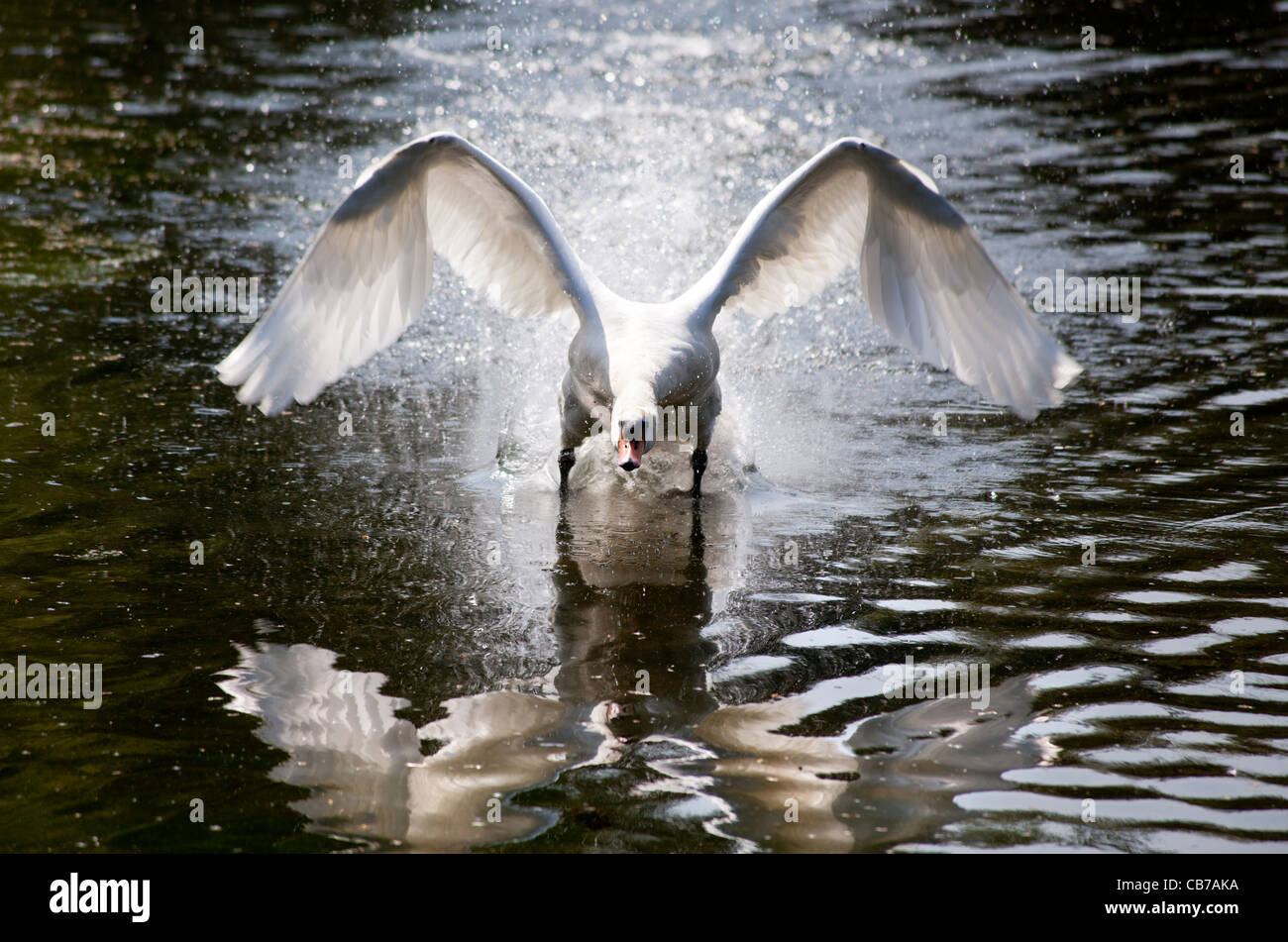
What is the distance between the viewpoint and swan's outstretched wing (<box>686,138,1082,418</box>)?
7148mm

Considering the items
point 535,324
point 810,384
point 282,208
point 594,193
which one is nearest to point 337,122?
point 282,208

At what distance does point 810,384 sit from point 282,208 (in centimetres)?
623

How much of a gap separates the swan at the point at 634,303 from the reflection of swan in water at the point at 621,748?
4.64 feet

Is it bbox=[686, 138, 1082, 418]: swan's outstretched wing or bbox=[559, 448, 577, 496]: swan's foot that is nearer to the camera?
bbox=[686, 138, 1082, 418]: swan's outstretched wing

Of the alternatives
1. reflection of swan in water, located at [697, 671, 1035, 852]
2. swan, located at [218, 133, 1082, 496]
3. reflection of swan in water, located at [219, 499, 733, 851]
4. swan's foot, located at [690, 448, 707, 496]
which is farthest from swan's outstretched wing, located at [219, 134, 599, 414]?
reflection of swan in water, located at [697, 671, 1035, 852]

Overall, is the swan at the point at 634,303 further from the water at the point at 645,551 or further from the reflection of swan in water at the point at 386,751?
the reflection of swan in water at the point at 386,751

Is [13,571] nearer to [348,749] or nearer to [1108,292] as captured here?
[348,749]

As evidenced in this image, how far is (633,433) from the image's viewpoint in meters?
6.40

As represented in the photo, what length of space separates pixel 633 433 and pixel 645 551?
0.82 metres

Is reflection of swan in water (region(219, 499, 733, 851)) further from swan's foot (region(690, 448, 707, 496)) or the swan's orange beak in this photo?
swan's foot (region(690, 448, 707, 496))

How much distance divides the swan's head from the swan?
0.01 metres

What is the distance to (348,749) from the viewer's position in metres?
4.99

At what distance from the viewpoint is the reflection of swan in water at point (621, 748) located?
4559mm

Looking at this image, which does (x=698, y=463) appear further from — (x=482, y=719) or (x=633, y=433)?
(x=482, y=719)
